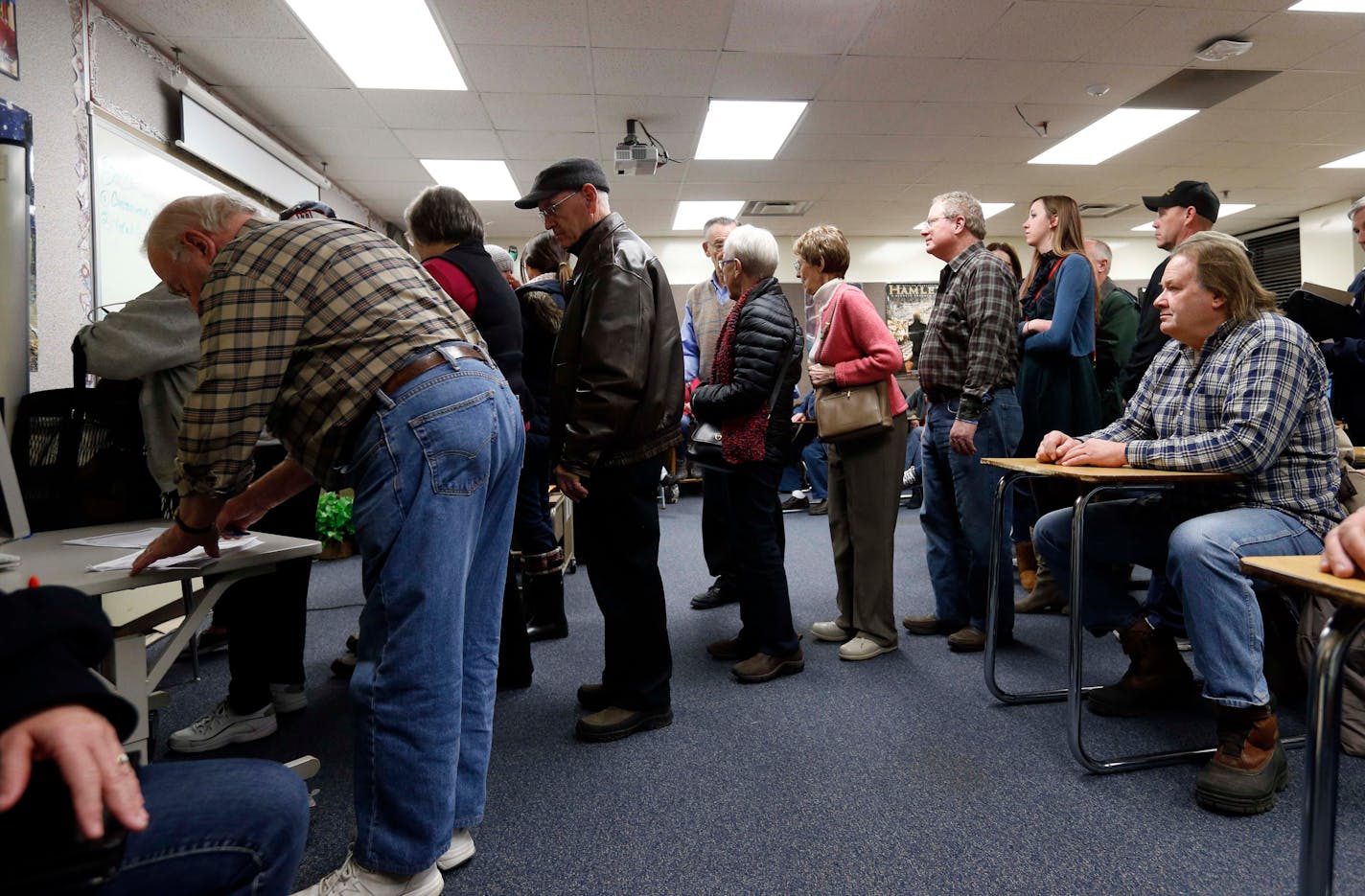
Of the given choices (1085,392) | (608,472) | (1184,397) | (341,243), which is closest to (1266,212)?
(1085,392)

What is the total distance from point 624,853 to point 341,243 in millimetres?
1148

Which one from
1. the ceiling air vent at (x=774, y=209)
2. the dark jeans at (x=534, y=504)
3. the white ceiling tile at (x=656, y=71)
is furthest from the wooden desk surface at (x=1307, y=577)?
the ceiling air vent at (x=774, y=209)

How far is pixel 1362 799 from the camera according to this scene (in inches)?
57.7

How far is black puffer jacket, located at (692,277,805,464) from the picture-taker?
2.10 m

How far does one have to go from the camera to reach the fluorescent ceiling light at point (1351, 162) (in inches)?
235

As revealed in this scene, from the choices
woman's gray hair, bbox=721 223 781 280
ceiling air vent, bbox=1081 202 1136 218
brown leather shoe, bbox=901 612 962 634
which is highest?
ceiling air vent, bbox=1081 202 1136 218

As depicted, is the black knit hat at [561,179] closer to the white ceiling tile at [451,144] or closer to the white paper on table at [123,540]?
the white paper on table at [123,540]

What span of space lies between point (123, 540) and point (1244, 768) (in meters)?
2.16

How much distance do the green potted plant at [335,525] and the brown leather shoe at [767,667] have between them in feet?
7.76

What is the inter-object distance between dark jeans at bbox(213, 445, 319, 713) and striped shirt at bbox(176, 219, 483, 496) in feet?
2.35

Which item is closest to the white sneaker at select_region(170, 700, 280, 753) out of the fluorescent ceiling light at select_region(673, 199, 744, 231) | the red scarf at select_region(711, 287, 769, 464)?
the red scarf at select_region(711, 287, 769, 464)

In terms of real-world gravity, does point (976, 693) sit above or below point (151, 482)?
below

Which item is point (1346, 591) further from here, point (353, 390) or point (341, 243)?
point (341, 243)

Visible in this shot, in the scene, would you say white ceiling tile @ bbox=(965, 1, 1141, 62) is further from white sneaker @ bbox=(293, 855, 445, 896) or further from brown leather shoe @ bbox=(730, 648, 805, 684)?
white sneaker @ bbox=(293, 855, 445, 896)
